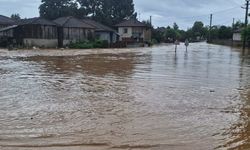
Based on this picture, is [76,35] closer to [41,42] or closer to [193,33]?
[41,42]

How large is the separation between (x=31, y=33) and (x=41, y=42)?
1.83 meters

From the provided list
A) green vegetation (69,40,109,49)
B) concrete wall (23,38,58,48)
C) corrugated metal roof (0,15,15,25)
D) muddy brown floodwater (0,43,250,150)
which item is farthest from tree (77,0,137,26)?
muddy brown floodwater (0,43,250,150)

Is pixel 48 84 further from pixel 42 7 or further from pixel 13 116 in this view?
pixel 42 7

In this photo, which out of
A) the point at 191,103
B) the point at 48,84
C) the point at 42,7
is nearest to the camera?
the point at 191,103

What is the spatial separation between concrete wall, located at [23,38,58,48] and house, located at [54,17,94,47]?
1.20m

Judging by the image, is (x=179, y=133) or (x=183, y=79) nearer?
(x=179, y=133)

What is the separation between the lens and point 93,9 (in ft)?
295

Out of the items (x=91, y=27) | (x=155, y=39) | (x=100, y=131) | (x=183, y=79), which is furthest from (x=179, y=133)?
(x=155, y=39)

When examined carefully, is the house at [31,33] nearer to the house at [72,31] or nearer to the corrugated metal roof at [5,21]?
the house at [72,31]

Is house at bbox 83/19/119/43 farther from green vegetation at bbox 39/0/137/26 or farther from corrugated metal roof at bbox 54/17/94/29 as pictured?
green vegetation at bbox 39/0/137/26

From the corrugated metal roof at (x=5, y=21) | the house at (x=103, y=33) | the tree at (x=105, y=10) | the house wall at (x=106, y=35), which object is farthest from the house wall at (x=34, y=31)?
the tree at (x=105, y=10)

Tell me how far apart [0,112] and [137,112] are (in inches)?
125

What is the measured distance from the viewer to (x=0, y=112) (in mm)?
9617

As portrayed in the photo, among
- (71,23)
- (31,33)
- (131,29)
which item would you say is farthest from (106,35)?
(31,33)
